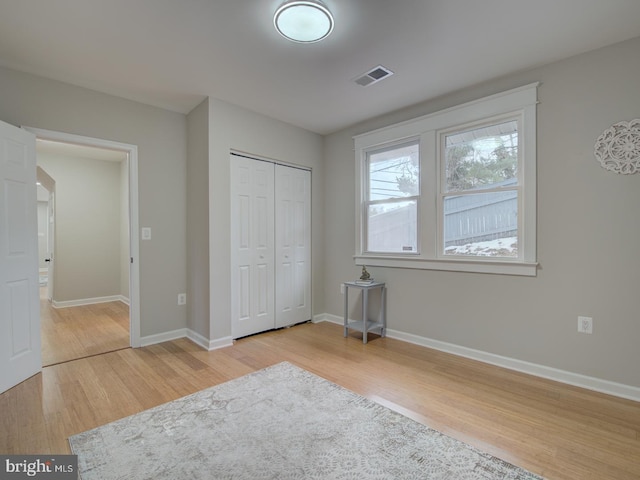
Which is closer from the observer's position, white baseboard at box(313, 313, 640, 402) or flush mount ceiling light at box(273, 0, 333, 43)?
flush mount ceiling light at box(273, 0, 333, 43)

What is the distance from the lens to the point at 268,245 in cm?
395

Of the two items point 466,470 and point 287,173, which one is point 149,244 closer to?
point 287,173

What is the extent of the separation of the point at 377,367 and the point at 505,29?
2853 mm

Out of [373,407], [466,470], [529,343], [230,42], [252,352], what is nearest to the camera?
[466,470]

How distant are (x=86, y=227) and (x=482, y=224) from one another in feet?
21.3

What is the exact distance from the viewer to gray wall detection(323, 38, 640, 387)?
2.34 m

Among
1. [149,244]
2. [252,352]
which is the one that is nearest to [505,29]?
[252,352]

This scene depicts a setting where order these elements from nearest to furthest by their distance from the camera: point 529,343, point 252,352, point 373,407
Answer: point 373,407 < point 529,343 < point 252,352

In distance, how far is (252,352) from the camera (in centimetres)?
327

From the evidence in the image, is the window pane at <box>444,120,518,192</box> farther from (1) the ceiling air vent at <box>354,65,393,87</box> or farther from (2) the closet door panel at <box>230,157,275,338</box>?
(2) the closet door panel at <box>230,157,275,338</box>

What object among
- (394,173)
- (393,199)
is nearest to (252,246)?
(393,199)

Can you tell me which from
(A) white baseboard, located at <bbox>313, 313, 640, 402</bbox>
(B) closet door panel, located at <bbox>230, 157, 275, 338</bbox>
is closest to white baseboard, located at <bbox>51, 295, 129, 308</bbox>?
(B) closet door panel, located at <bbox>230, 157, 275, 338</bbox>

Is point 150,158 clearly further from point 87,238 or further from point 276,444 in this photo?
point 87,238

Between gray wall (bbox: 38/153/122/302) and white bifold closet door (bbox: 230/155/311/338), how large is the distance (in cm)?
384
